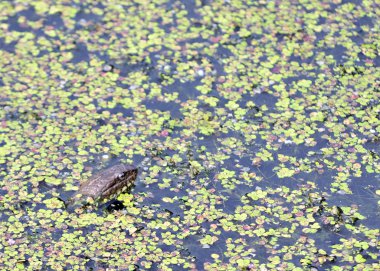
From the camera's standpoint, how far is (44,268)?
26.2ft

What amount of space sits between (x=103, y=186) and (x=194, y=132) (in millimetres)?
1454

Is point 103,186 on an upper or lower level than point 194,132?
lower

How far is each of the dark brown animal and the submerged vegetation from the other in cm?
11

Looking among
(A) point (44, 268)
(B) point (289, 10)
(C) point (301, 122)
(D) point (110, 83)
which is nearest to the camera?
(A) point (44, 268)

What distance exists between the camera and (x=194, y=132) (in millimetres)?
9672

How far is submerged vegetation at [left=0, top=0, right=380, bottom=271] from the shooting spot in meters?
8.23

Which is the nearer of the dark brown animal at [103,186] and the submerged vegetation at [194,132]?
the submerged vegetation at [194,132]

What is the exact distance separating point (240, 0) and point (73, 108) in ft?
10.1

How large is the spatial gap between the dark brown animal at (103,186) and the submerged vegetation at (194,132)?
112mm

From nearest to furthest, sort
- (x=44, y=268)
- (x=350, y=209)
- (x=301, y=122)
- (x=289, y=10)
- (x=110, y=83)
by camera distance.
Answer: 1. (x=44, y=268)
2. (x=350, y=209)
3. (x=301, y=122)
4. (x=110, y=83)
5. (x=289, y=10)

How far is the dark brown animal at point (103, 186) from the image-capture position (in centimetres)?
868

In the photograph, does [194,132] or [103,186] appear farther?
[194,132]

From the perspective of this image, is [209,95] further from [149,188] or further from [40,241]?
[40,241]

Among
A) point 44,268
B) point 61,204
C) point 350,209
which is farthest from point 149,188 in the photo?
point 350,209
